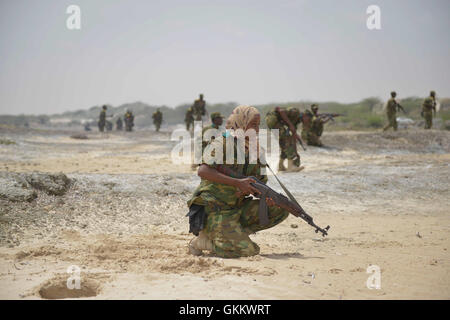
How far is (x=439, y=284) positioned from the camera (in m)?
3.21

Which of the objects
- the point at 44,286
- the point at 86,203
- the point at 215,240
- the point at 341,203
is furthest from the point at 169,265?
the point at 341,203

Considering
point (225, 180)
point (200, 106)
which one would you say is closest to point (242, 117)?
point (225, 180)

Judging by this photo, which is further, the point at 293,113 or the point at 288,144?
the point at 293,113

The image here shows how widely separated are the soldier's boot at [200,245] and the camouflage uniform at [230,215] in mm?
36

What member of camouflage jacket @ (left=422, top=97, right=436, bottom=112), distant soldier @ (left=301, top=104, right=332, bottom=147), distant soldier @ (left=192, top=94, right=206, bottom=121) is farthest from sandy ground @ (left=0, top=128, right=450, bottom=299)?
distant soldier @ (left=192, top=94, right=206, bottom=121)

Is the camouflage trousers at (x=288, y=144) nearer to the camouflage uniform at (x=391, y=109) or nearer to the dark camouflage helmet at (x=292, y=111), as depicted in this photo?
the dark camouflage helmet at (x=292, y=111)

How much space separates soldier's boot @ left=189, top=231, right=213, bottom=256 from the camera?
3.99 metres

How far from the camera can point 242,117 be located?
3.90 metres

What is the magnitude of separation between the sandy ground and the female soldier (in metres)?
0.18

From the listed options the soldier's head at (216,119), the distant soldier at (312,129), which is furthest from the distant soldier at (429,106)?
the soldier's head at (216,119)

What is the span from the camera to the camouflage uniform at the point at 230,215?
3861mm

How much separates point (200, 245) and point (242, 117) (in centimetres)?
120

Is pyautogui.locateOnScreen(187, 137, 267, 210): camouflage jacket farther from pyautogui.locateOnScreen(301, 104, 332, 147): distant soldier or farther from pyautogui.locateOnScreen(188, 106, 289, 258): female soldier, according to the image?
pyautogui.locateOnScreen(301, 104, 332, 147): distant soldier

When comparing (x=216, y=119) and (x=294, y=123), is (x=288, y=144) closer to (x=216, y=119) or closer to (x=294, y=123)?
(x=294, y=123)
